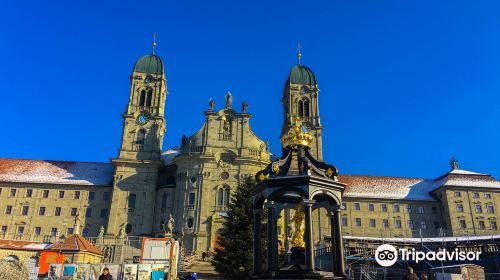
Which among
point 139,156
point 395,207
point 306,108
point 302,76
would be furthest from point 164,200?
point 395,207

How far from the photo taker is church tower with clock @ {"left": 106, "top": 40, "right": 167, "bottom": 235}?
5819 centimetres

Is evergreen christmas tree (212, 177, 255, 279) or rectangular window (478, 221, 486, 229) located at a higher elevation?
rectangular window (478, 221, 486, 229)

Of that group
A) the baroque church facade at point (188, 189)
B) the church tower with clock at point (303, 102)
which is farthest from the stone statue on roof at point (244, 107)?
the church tower with clock at point (303, 102)

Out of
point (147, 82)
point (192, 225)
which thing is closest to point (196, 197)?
point (192, 225)

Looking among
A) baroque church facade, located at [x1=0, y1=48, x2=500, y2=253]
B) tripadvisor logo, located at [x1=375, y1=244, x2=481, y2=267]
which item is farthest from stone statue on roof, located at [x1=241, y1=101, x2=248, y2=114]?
tripadvisor logo, located at [x1=375, y1=244, x2=481, y2=267]

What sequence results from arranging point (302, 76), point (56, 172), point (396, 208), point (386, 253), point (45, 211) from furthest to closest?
point (302, 76) → point (396, 208) → point (56, 172) → point (45, 211) → point (386, 253)

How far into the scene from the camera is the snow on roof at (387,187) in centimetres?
6838

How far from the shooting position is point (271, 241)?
15594 mm

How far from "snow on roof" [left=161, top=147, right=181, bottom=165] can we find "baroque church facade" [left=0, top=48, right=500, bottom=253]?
0.51 metres

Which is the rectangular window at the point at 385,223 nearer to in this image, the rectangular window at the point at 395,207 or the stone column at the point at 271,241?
the rectangular window at the point at 395,207

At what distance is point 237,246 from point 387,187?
46.7 m

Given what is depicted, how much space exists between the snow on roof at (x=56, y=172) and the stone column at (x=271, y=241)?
52.1 m

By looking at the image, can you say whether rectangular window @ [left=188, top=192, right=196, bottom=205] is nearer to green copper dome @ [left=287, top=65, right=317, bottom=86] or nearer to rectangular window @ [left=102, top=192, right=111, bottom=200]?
rectangular window @ [left=102, top=192, right=111, bottom=200]

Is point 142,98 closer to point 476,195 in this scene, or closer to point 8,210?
point 8,210
